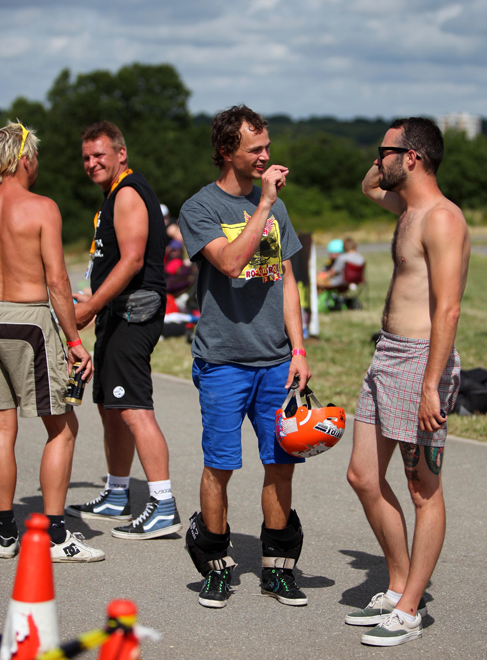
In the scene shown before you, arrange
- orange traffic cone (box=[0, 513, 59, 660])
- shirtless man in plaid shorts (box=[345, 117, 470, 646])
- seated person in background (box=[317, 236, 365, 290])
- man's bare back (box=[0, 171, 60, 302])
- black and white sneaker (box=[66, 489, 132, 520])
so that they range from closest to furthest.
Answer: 1. orange traffic cone (box=[0, 513, 59, 660])
2. shirtless man in plaid shorts (box=[345, 117, 470, 646])
3. man's bare back (box=[0, 171, 60, 302])
4. black and white sneaker (box=[66, 489, 132, 520])
5. seated person in background (box=[317, 236, 365, 290])

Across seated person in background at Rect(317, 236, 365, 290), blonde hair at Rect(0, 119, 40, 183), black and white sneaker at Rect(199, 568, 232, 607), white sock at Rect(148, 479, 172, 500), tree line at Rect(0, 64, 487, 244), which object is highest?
tree line at Rect(0, 64, 487, 244)

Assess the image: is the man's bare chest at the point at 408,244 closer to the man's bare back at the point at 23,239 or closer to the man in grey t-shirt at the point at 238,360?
the man in grey t-shirt at the point at 238,360

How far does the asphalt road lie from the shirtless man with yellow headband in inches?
12.9

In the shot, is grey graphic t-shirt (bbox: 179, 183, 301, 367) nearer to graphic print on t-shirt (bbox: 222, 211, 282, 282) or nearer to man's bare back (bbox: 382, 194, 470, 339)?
graphic print on t-shirt (bbox: 222, 211, 282, 282)

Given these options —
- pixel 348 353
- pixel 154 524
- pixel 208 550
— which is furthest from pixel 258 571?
pixel 348 353

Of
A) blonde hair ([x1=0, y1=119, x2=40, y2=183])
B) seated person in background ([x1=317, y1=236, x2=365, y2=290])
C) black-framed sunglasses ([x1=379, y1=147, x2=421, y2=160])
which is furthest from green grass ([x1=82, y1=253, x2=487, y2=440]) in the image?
blonde hair ([x1=0, y1=119, x2=40, y2=183])

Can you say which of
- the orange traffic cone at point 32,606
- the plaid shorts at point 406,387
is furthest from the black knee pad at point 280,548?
the orange traffic cone at point 32,606

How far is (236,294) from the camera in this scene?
3.61 m

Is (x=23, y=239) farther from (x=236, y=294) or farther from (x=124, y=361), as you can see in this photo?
(x=236, y=294)

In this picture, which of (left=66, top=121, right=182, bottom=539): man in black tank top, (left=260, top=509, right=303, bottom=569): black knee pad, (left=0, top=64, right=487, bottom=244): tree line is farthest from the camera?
(left=0, top=64, right=487, bottom=244): tree line

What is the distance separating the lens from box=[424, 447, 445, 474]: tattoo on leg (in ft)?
10.6

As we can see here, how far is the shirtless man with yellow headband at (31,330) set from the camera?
3943 mm

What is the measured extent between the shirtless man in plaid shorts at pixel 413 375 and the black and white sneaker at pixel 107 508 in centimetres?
187

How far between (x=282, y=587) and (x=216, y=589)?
313 mm
